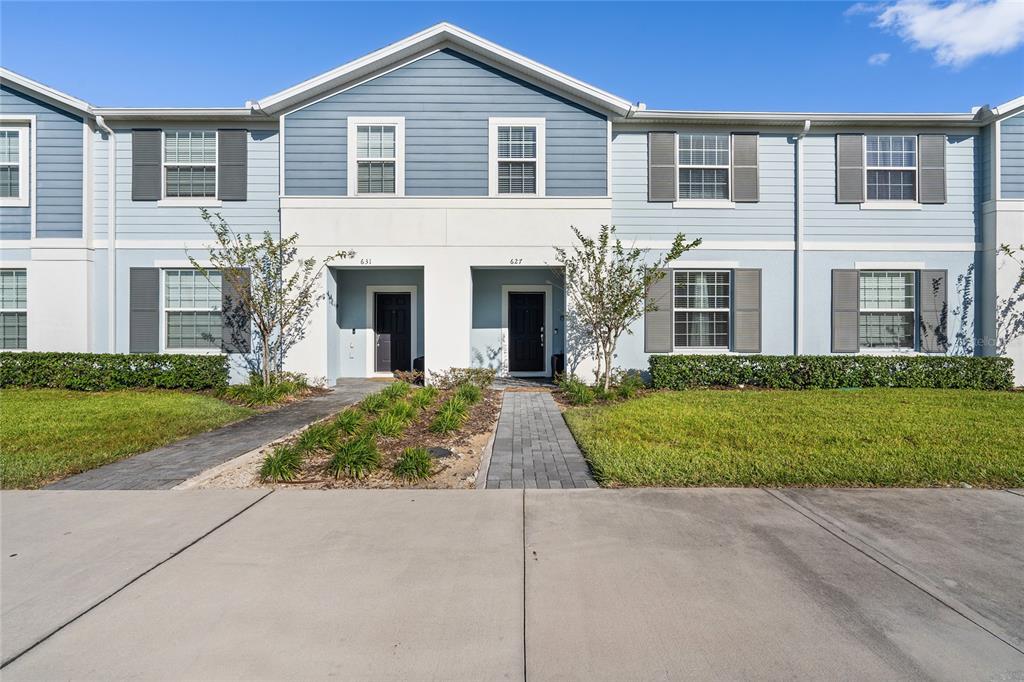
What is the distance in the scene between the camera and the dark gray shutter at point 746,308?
1166 centimetres

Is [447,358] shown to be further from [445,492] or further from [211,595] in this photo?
[211,595]

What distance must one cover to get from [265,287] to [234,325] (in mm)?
1463

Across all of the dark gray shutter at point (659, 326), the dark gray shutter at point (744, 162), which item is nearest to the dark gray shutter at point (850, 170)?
the dark gray shutter at point (744, 162)

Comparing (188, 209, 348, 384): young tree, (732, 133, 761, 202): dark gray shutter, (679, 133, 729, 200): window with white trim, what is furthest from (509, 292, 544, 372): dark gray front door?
(732, 133, 761, 202): dark gray shutter

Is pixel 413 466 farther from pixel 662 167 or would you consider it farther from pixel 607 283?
pixel 662 167

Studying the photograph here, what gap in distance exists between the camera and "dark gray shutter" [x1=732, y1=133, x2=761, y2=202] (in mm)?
11609

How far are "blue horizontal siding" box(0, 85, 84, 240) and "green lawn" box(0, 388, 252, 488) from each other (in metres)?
3.68

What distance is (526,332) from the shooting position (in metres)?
13.1

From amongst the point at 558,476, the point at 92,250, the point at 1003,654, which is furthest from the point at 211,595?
the point at 92,250

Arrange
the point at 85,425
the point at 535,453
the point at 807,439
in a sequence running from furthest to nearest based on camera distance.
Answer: the point at 85,425, the point at 807,439, the point at 535,453

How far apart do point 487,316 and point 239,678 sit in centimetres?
1081

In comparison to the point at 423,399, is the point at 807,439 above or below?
below

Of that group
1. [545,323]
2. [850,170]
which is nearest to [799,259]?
[850,170]

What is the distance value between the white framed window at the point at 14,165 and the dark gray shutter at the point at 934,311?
2016cm
